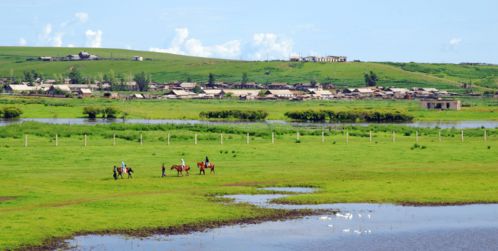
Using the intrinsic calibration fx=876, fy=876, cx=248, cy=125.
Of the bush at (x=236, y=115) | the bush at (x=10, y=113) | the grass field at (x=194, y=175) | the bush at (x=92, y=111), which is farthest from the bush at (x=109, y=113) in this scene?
the grass field at (x=194, y=175)

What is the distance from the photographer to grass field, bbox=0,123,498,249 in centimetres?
4022

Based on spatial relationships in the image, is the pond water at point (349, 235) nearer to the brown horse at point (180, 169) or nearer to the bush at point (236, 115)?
the brown horse at point (180, 169)

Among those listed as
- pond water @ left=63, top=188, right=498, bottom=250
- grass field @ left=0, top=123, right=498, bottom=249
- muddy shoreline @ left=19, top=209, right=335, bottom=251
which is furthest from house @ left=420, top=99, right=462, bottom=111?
muddy shoreline @ left=19, top=209, right=335, bottom=251

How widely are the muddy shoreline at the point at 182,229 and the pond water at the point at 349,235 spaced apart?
517 mm

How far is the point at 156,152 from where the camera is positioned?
6850 centimetres

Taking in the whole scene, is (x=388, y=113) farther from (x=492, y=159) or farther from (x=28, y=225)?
(x=28, y=225)

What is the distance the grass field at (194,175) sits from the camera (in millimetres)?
40219

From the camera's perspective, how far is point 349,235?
37.2 meters

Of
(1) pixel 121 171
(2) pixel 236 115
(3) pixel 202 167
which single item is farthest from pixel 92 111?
(1) pixel 121 171

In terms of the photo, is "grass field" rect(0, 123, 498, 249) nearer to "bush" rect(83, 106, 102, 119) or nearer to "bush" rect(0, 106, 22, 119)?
"bush" rect(0, 106, 22, 119)

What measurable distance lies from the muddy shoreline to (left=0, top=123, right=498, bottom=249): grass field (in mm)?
381

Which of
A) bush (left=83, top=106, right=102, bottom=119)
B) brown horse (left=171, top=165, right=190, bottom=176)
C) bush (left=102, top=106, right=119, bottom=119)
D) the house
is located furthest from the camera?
the house

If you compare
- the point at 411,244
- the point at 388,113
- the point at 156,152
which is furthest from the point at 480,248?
the point at 388,113

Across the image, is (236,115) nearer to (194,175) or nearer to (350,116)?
(350,116)
